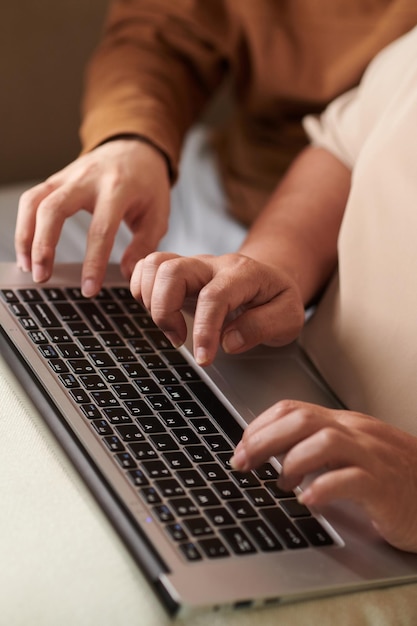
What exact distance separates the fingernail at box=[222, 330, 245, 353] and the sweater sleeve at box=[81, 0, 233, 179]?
0.37 meters

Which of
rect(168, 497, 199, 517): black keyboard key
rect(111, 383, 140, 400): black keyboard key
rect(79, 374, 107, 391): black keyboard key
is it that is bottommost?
rect(79, 374, 107, 391): black keyboard key

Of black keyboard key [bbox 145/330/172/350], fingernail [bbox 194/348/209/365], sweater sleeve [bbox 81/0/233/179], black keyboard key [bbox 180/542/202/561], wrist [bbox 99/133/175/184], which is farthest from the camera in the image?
sweater sleeve [bbox 81/0/233/179]

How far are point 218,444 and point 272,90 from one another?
1.86 ft

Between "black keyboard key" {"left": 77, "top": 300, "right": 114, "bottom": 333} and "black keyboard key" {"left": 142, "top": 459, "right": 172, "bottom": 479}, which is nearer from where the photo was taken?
"black keyboard key" {"left": 142, "top": 459, "right": 172, "bottom": 479}

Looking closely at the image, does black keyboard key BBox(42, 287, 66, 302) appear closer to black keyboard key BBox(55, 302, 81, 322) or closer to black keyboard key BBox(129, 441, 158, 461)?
black keyboard key BBox(55, 302, 81, 322)

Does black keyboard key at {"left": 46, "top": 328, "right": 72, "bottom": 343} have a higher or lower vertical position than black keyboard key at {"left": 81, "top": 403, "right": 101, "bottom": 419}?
lower

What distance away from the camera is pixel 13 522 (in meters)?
0.46

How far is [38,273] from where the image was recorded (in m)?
0.67

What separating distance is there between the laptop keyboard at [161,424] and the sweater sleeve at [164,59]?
322mm

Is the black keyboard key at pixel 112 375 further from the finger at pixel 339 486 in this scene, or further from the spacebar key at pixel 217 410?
the finger at pixel 339 486

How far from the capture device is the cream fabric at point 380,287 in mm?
613

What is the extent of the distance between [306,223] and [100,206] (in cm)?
19

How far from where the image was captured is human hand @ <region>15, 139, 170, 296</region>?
2.21 ft

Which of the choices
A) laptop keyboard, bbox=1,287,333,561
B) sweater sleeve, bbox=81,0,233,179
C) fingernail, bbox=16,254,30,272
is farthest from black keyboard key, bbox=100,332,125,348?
sweater sleeve, bbox=81,0,233,179
